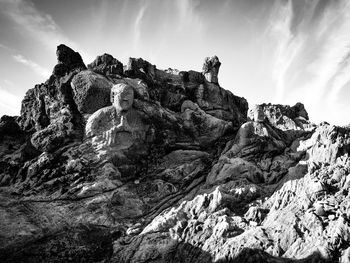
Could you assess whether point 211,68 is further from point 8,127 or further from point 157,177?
point 8,127

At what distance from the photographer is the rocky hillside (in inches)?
1674

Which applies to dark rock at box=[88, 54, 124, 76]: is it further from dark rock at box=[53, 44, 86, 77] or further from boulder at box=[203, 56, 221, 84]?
boulder at box=[203, 56, 221, 84]

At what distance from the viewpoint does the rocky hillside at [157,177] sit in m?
42.5

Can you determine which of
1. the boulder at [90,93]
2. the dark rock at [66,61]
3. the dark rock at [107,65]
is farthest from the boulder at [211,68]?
the dark rock at [66,61]

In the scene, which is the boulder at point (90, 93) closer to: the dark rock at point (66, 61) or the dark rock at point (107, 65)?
the dark rock at point (66, 61)

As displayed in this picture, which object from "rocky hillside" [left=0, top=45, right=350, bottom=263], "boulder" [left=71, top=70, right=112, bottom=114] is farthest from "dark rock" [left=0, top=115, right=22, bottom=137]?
"boulder" [left=71, top=70, right=112, bottom=114]

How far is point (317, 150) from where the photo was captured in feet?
176

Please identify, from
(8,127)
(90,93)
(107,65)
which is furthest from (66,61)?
(8,127)

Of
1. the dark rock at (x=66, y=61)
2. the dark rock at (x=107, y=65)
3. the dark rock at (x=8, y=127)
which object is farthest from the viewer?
the dark rock at (x=107, y=65)

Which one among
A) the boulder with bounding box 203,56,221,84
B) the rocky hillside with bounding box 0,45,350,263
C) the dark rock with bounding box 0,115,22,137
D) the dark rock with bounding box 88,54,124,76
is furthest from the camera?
the boulder with bounding box 203,56,221,84

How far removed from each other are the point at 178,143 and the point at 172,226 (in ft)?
60.0

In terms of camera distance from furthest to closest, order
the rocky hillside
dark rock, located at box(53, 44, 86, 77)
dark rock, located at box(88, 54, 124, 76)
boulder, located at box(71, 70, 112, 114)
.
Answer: dark rock, located at box(88, 54, 124, 76) < dark rock, located at box(53, 44, 86, 77) < boulder, located at box(71, 70, 112, 114) < the rocky hillside

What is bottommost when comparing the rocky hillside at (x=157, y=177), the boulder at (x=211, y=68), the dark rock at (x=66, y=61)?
the rocky hillside at (x=157, y=177)

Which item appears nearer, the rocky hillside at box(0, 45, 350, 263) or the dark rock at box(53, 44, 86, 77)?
the rocky hillside at box(0, 45, 350, 263)
